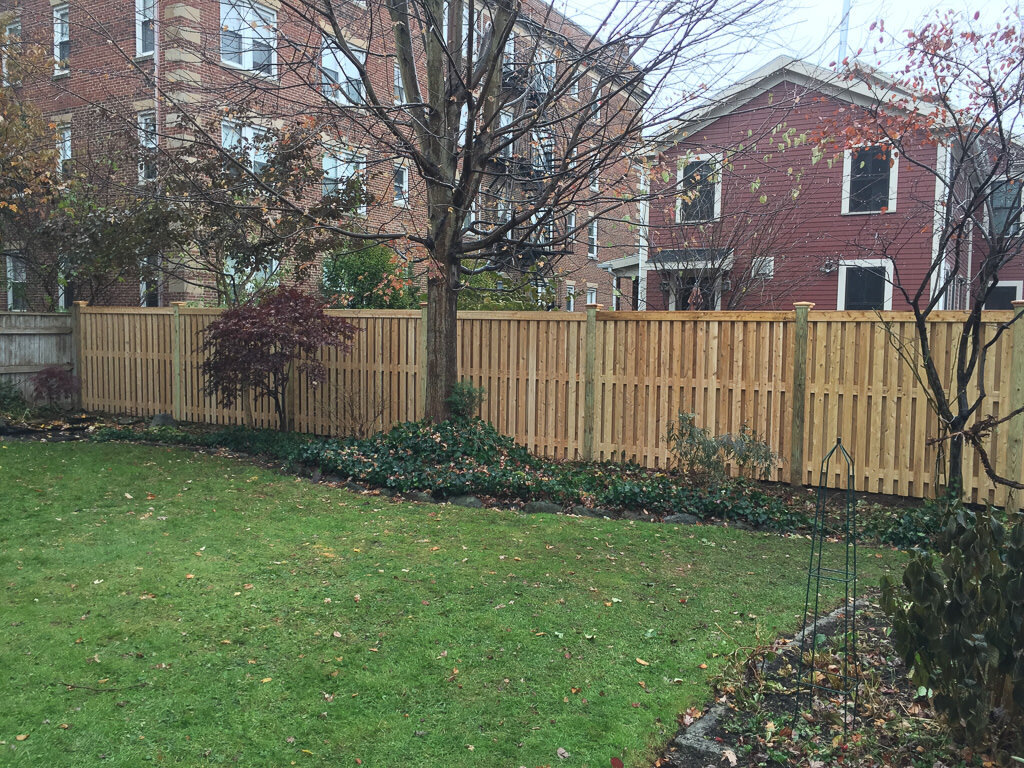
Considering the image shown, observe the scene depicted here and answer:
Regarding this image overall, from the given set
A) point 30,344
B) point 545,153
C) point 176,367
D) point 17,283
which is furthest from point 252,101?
point 17,283

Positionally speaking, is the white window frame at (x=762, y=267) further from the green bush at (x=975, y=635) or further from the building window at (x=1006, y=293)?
the green bush at (x=975, y=635)

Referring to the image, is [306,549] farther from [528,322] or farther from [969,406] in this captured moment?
[969,406]

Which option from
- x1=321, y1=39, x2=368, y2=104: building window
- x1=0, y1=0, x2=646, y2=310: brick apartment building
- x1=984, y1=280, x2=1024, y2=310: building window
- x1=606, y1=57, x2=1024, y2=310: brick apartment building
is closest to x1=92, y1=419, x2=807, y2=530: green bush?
x1=0, y1=0, x2=646, y2=310: brick apartment building

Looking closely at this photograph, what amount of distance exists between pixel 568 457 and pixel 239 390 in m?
4.54

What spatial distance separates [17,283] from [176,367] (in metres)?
6.91

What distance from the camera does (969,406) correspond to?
712 centimetres

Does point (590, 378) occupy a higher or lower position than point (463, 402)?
higher

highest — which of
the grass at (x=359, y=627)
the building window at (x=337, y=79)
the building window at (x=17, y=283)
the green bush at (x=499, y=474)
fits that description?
the building window at (x=337, y=79)

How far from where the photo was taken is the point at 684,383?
866 centimetres

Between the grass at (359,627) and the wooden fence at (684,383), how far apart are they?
1850mm

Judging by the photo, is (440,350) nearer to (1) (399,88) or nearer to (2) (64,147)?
(1) (399,88)

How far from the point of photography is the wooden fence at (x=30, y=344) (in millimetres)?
12367

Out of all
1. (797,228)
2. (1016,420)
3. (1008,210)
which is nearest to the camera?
(1016,420)

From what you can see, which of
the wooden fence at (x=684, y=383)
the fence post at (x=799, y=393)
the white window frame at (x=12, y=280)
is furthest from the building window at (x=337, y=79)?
the white window frame at (x=12, y=280)
